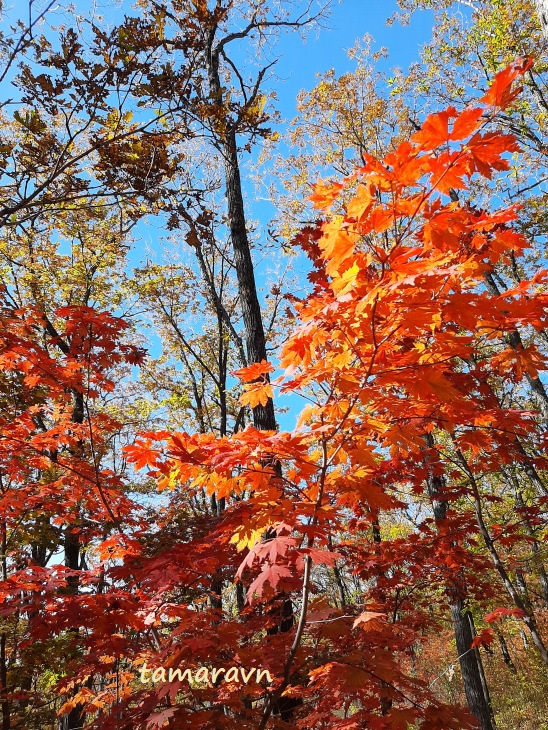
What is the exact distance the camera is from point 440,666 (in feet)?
73.1

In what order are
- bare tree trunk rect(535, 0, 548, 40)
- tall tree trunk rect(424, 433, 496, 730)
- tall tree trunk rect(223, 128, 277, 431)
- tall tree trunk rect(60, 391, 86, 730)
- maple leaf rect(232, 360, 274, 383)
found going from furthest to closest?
tall tree trunk rect(424, 433, 496, 730)
tall tree trunk rect(60, 391, 86, 730)
tall tree trunk rect(223, 128, 277, 431)
bare tree trunk rect(535, 0, 548, 40)
maple leaf rect(232, 360, 274, 383)

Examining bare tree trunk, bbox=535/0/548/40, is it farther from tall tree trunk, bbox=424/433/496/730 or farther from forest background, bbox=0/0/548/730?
tall tree trunk, bbox=424/433/496/730

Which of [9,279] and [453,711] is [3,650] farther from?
[9,279]

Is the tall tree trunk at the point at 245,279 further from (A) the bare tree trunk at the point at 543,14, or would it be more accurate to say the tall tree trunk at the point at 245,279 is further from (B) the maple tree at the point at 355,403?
(A) the bare tree trunk at the point at 543,14

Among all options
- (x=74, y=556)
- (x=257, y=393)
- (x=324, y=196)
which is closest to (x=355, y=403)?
(x=257, y=393)

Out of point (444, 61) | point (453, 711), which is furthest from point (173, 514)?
point (444, 61)

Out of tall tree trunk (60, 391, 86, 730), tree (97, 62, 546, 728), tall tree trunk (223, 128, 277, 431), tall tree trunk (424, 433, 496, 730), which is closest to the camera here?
tree (97, 62, 546, 728)

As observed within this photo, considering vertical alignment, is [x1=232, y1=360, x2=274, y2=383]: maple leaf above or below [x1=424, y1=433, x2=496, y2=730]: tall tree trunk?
above

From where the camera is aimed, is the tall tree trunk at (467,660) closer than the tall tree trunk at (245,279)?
No

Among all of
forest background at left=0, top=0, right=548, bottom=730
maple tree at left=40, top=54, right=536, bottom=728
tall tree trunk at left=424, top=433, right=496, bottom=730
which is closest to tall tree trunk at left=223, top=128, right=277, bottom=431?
forest background at left=0, top=0, right=548, bottom=730

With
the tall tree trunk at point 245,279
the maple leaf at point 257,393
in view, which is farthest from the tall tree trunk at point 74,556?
the maple leaf at point 257,393

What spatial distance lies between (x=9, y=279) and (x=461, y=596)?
11.2 m

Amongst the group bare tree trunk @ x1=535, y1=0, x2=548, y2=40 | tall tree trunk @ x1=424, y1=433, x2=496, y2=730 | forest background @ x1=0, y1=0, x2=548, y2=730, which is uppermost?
bare tree trunk @ x1=535, y1=0, x2=548, y2=40

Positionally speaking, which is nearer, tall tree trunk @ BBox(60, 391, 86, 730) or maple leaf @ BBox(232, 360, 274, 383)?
maple leaf @ BBox(232, 360, 274, 383)
